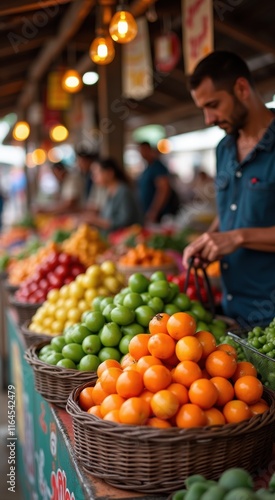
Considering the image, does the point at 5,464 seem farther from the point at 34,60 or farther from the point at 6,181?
the point at 6,181

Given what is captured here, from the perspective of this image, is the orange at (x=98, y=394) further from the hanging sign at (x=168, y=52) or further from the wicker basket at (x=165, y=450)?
the hanging sign at (x=168, y=52)

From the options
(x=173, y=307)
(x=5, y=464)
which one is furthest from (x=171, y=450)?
(x=5, y=464)

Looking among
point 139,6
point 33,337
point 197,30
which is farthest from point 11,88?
point 33,337

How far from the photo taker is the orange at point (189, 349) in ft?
5.46

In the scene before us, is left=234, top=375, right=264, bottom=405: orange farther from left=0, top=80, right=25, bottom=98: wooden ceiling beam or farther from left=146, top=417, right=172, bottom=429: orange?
left=0, top=80, right=25, bottom=98: wooden ceiling beam

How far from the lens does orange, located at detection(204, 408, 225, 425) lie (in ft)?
5.03

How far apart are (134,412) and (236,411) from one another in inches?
11.4

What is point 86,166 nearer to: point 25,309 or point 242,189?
point 25,309

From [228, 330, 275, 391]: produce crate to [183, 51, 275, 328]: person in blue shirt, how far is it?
0.64m

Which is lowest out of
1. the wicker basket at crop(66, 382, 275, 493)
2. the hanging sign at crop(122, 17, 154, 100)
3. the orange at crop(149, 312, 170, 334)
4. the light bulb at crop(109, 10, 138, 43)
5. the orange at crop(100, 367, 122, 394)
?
the wicker basket at crop(66, 382, 275, 493)

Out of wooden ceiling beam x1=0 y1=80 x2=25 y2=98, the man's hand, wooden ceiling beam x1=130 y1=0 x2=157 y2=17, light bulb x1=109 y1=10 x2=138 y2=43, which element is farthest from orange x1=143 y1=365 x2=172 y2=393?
wooden ceiling beam x1=0 y1=80 x2=25 y2=98

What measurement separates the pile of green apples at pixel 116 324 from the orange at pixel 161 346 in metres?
0.35

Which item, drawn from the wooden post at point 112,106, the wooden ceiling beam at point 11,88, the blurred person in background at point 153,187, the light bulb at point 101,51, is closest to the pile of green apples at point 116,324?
the light bulb at point 101,51

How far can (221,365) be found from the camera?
5.48 feet
